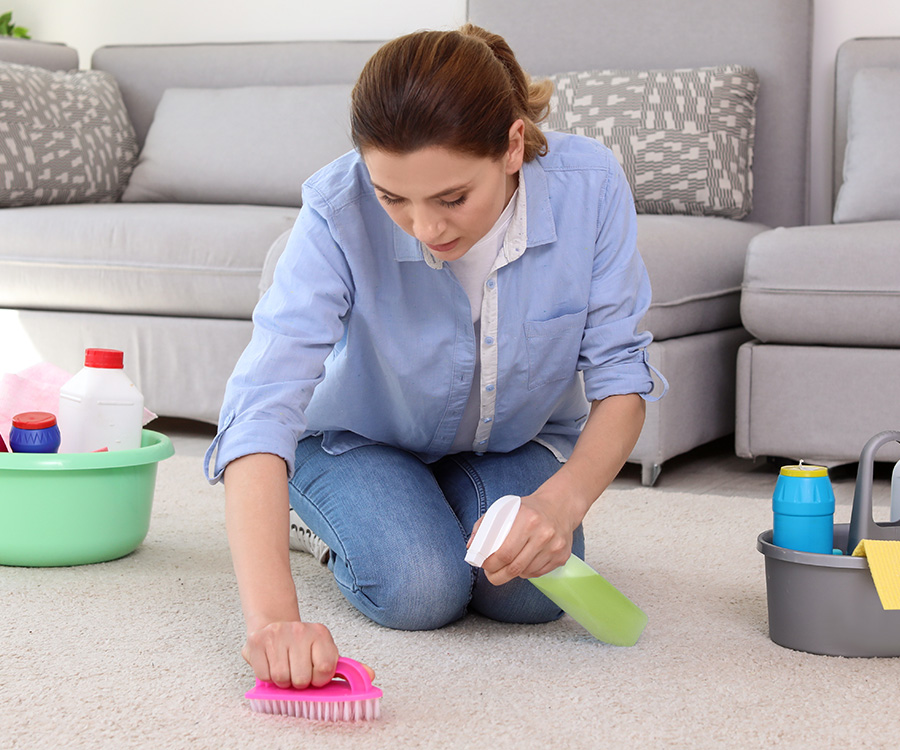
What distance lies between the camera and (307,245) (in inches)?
42.8

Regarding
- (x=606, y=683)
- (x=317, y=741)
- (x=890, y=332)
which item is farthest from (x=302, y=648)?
(x=890, y=332)

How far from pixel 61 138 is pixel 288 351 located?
181 centimetres

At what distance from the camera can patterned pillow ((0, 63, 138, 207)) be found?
248cm

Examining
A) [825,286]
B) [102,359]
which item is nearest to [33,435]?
[102,359]

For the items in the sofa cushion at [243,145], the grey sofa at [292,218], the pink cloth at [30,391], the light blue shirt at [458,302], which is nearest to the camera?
the light blue shirt at [458,302]

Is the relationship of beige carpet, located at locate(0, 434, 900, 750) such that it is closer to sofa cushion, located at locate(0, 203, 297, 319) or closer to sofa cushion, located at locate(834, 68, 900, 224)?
sofa cushion, located at locate(0, 203, 297, 319)

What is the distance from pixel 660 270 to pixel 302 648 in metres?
1.14

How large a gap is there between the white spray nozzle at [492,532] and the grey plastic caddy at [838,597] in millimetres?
299

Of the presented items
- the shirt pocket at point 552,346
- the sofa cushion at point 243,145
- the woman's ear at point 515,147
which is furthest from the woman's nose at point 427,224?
the sofa cushion at point 243,145

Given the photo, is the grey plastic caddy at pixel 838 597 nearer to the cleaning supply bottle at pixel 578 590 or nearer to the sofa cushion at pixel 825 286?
the cleaning supply bottle at pixel 578 590

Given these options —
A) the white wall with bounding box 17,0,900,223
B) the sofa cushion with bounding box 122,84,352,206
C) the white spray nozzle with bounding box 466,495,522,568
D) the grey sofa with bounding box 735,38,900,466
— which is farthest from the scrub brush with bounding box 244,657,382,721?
the white wall with bounding box 17,0,900,223

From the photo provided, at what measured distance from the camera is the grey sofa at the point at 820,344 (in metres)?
1.80

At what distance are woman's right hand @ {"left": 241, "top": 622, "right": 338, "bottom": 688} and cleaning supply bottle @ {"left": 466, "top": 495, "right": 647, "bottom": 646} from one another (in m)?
0.15

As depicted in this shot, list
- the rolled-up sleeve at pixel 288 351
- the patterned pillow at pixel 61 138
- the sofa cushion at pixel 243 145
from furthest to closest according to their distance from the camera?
the sofa cushion at pixel 243 145, the patterned pillow at pixel 61 138, the rolled-up sleeve at pixel 288 351
